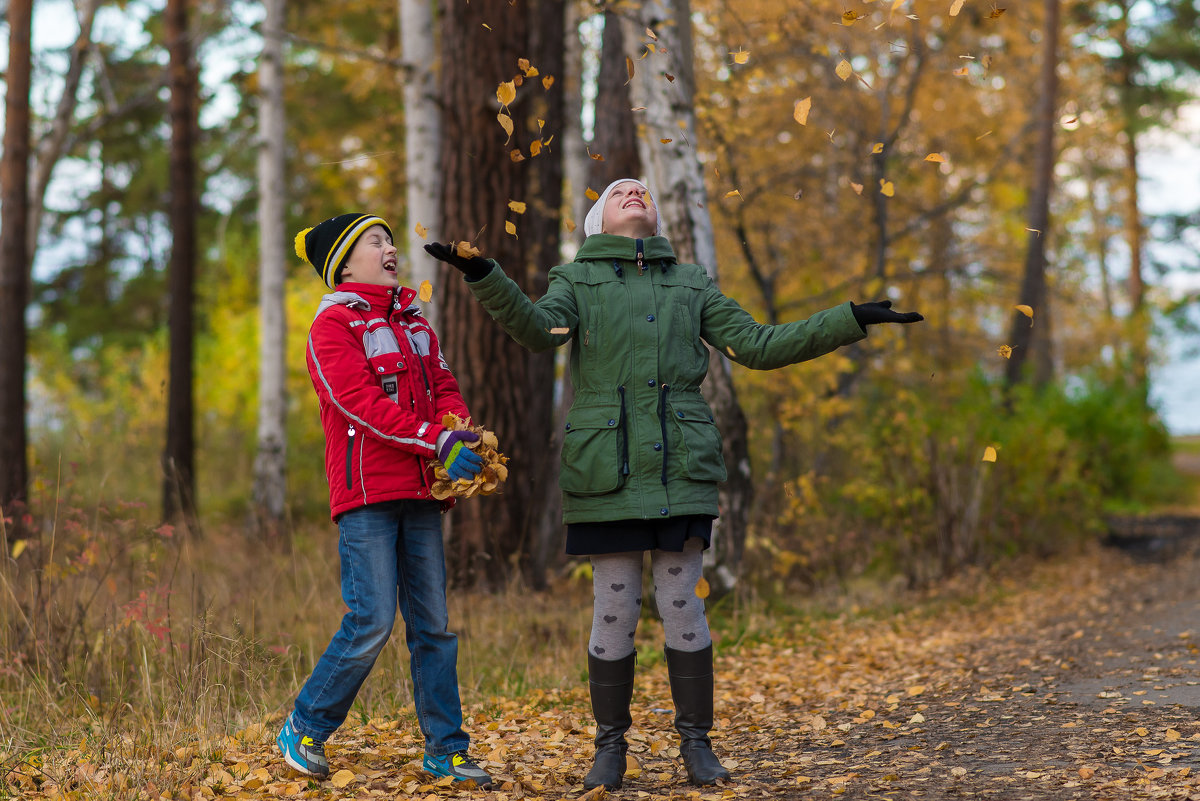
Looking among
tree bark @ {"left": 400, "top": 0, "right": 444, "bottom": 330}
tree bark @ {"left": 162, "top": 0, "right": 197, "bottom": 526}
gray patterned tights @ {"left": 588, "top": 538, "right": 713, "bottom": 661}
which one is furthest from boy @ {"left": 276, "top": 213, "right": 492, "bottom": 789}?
tree bark @ {"left": 162, "top": 0, "right": 197, "bottom": 526}

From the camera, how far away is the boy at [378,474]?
3.11 metres

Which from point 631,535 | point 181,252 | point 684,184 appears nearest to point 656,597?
point 631,535

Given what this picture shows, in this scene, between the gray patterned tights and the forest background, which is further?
the forest background

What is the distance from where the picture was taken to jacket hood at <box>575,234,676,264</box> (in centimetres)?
342

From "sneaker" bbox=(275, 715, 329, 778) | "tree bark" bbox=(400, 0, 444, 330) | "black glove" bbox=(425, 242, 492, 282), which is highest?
"tree bark" bbox=(400, 0, 444, 330)

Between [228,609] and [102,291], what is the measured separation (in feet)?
73.2

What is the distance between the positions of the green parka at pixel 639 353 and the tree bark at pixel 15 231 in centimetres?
730

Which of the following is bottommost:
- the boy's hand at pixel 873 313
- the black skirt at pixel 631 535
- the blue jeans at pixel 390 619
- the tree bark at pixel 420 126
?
the blue jeans at pixel 390 619

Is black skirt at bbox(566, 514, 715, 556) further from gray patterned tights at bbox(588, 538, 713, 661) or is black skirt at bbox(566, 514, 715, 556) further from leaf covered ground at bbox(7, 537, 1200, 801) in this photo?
leaf covered ground at bbox(7, 537, 1200, 801)

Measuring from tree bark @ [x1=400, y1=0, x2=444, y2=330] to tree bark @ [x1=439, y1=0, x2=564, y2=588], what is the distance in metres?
0.69

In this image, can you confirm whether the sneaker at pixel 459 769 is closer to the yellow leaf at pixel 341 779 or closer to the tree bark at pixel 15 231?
the yellow leaf at pixel 341 779

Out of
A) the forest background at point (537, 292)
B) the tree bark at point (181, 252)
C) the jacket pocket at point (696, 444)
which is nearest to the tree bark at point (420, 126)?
the forest background at point (537, 292)

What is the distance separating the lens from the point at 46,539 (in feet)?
15.7

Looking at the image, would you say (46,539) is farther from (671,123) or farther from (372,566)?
(671,123)
